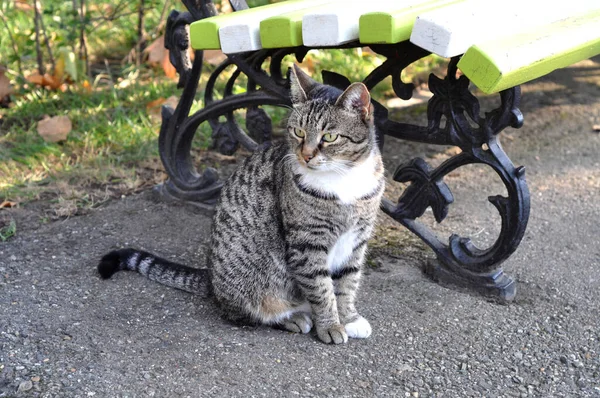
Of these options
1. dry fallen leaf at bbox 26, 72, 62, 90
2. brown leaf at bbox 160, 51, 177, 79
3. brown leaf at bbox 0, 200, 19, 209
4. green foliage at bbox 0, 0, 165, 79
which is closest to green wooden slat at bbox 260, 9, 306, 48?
brown leaf at bbox 0, 200, 19, 209

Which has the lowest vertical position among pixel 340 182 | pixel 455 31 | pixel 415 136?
pixel 415 136

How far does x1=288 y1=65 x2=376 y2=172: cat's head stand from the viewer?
8.50ft

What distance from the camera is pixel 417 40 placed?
2555 millimetres

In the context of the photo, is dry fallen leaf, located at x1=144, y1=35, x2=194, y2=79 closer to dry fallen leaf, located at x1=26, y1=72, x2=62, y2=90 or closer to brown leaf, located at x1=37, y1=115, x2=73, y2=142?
dry fallen leaf, located at x1=26, y1=72, x2=62, y2=90

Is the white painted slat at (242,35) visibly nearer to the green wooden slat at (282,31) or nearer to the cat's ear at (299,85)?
the green wooden slat at (282,31)

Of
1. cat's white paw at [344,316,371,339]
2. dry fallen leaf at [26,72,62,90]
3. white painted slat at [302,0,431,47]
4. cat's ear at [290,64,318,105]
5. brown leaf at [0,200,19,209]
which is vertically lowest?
brown leaf at [0,200,19,209]

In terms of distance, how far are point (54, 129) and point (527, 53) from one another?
2.87m

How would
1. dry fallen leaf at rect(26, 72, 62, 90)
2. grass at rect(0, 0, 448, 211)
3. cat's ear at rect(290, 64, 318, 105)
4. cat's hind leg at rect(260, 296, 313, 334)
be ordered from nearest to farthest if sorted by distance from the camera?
cat's ear at rect(290, 64, 318, 105) → cat's hind leg at rect(260, 296, 313, 334) → grass at rect(0, 0, 448, 211) → dry fallen leaf at rect(26, 72, 62, 90)

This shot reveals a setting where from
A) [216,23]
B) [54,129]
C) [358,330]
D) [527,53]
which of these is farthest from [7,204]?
[527,53]

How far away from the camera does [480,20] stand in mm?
2676

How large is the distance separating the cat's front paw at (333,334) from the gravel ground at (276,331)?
29 millimetres

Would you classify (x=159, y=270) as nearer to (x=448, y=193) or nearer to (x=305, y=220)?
(x=305, y=220)

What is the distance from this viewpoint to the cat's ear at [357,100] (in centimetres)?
252

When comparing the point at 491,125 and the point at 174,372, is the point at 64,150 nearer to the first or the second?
the point at 174,372
